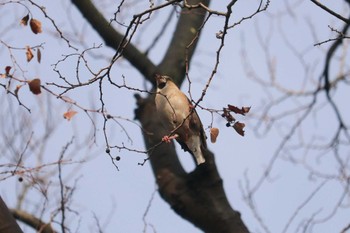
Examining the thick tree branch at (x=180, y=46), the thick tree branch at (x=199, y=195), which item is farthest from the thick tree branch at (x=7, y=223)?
the thick tree branch at (x=180, y=46)

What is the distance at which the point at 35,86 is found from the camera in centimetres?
249

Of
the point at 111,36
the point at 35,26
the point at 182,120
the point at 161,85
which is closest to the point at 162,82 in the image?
the point at 161,85

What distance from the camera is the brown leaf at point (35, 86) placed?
248 cm

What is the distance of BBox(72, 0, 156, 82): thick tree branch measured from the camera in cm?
482

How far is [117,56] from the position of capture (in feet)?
7.75

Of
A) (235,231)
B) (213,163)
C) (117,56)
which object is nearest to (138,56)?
(213,163)

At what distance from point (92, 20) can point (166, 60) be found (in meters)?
0.75

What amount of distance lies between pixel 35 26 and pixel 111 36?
7.09 ft

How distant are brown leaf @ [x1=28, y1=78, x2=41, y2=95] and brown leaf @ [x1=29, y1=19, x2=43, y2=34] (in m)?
0.36

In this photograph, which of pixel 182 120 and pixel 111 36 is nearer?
pixel 182 120

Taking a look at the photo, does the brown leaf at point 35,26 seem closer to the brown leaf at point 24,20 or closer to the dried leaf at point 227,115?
the brown leaf at point 24,20

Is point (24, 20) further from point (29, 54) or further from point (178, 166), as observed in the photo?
point (178, 166)

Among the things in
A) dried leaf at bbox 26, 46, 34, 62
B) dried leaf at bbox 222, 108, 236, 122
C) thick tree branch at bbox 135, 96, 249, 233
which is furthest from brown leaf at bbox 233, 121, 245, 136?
thick tree branch at bbox 135, 96, 249, 233

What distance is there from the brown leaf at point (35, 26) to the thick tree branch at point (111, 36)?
6.01 feet
